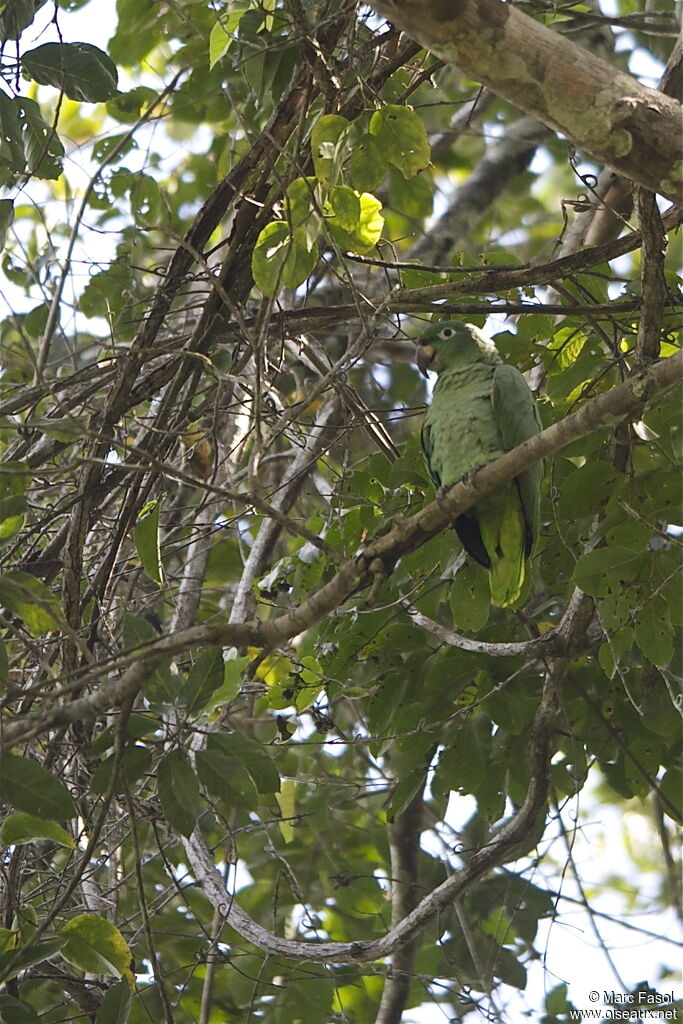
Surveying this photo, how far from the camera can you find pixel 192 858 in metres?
2.77

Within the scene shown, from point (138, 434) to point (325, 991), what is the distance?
191cm

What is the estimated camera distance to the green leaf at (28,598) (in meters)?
2.08

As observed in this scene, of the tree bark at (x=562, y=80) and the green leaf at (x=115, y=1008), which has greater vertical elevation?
the tree bark at (x=562, y=80)

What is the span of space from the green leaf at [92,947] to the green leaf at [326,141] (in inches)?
68.9

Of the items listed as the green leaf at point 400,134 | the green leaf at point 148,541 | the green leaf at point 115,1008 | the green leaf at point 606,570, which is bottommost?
the green leaf at point 115,1008

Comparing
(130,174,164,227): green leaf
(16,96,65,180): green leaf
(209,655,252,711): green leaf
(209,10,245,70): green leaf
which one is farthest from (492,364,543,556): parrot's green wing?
(130,174,164,227): green leaf

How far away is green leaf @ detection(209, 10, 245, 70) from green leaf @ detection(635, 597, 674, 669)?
1748 mm

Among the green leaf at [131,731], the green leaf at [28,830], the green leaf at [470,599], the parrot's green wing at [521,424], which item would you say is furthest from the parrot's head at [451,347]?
the green leaf at [28,830]

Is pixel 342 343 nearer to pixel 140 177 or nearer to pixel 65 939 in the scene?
pixel 140 177

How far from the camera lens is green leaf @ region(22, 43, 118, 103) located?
8.29ft

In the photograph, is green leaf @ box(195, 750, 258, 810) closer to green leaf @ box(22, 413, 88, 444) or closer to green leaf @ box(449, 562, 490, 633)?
green leaf @ box(22, 413, 88, 444)

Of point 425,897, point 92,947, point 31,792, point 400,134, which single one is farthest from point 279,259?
point 425,897

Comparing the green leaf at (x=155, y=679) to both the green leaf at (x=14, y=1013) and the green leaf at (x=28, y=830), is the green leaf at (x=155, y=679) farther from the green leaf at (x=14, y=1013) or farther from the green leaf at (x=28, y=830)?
the green leaf at (x=14, y=1013)

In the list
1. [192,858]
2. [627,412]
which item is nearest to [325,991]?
[192,858]
